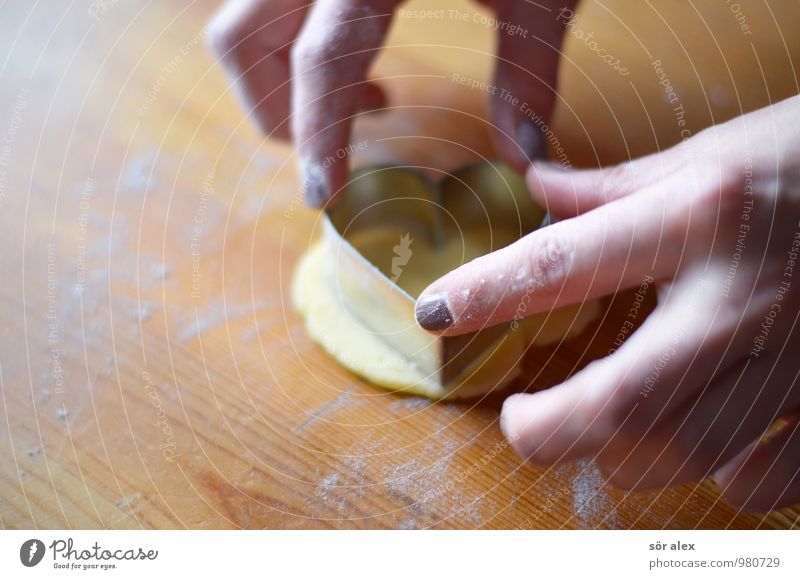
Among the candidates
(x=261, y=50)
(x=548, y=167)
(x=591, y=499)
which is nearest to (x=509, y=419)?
(x=591, y=499)

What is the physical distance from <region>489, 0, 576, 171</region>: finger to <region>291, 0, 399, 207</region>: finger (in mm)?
101

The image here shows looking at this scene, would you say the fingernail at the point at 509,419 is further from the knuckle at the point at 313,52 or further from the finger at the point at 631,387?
the knuckle at the point at 313,52

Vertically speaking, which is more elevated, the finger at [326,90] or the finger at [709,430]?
the finger at [326,90]

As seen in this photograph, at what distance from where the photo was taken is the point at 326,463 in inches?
15.4

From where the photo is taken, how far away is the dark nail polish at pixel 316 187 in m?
0.45

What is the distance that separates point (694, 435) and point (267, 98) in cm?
35

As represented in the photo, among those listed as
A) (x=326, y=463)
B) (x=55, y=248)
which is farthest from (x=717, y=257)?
(x=55, y=248)

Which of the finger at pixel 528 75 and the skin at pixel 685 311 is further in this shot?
the finger at pixel 528 75

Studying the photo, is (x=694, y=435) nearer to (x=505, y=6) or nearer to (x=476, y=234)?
(x=476, y=234)

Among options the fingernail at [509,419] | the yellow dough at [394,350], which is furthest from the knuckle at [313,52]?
the fingernail at [509,419]

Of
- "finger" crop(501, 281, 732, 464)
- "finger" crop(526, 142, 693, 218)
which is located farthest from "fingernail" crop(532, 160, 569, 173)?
"finger" crop(501, 281, 732, 464)

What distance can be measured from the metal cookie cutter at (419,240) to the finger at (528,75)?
0.03 m

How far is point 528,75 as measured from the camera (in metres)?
0.49
